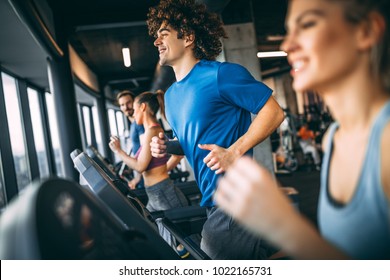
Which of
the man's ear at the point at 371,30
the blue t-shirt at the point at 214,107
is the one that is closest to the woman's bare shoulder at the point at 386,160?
the man's ear at the point at 371,30

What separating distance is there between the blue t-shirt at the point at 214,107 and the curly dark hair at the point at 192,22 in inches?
8.0

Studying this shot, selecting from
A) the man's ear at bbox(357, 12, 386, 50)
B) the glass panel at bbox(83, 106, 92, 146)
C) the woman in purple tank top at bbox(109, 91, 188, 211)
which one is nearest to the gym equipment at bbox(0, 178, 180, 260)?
the man's ear at bbox(357, 12, 386, 50)

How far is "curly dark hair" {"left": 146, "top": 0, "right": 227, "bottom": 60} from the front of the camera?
5.08ft

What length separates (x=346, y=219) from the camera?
0.53m

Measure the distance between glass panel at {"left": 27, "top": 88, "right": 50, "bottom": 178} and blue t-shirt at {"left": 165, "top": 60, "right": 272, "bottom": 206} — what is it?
609 cm

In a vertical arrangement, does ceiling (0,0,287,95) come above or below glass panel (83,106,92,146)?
above

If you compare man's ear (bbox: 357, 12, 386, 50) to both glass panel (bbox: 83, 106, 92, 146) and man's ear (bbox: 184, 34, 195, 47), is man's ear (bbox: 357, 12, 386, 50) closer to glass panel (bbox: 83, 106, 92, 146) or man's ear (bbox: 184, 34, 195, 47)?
man's ear (bbox: 184, 34, 195, 47)

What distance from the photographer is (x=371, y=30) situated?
0.51 m

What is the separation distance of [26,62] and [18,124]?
1082 mm

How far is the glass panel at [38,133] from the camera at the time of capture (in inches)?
269

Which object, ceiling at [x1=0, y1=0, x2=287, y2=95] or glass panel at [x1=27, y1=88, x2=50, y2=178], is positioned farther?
glass panel at [x1=27, y1=88, x2=50, y2=178]

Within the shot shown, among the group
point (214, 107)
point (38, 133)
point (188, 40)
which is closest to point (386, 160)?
point (214, 107)

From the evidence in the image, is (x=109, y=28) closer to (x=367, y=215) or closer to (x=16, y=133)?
(x=16, y=133)

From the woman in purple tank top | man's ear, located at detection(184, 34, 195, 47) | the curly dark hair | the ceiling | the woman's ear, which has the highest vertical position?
the ceiling
